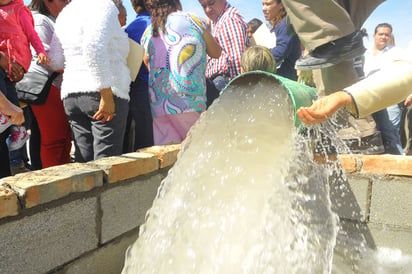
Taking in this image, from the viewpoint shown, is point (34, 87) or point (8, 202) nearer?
point (8, 202)

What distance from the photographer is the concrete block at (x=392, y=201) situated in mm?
2477

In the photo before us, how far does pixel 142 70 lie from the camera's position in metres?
2.87

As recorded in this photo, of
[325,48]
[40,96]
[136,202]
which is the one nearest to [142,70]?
[40,96]

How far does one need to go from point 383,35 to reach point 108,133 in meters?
4.54

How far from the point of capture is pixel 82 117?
7.83ft

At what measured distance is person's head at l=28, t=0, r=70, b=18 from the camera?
281cm

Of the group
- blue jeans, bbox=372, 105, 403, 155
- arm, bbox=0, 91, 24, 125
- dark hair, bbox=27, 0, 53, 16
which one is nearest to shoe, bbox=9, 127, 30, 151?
dark hair, bbox=27, 0, 53, 16

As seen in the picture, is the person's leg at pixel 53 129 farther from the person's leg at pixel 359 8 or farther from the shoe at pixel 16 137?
the person's leg at pixel 359 8

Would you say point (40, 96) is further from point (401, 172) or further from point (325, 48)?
point (401, 172)

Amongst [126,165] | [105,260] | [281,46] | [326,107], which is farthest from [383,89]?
[281,46]

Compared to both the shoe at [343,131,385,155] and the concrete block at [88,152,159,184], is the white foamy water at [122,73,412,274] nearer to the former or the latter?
the concrete block at [88,152,159,184]

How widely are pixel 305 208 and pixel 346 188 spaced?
338 mm

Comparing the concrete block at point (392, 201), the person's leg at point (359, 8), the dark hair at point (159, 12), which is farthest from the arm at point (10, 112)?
the concrete block at point (392, 201)

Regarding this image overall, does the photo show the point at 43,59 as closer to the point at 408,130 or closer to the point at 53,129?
the point at 53,129
